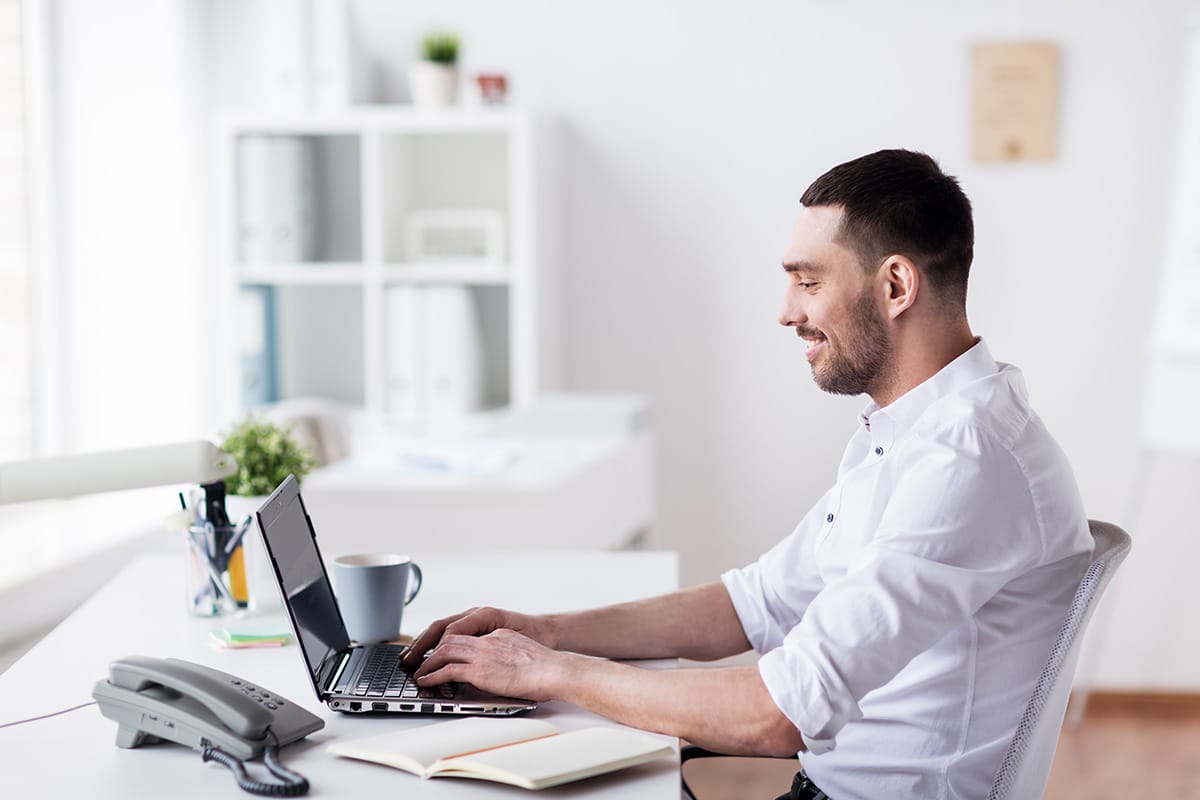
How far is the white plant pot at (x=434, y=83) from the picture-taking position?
340 cm

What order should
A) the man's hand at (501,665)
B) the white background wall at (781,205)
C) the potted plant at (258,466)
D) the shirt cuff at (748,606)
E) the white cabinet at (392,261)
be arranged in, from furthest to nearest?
1. the white background wall at (781,205)
2. the white cabinet at (392,261)
3. the potted plant at (258,466)
4. the shirt cuff at (748,606)
5. the man's hand at (501,665)

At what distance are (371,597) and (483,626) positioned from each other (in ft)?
0.44

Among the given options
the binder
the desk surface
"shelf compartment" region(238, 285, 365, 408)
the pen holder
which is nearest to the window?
"shelf compartment" region(238, 285, 365, 408)

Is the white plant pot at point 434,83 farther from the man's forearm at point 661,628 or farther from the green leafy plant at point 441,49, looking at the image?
the man's forearm at point 661,628

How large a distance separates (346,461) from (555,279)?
1099 mm

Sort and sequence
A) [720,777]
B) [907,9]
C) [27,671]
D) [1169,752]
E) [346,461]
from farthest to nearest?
[907,9] → [1169,752] → [720,777] → [346,461] → [27,671]

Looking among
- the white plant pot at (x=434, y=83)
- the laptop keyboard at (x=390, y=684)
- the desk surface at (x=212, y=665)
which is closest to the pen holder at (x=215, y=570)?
the desk surface at (x=212, y=665)

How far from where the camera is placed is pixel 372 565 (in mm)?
1439

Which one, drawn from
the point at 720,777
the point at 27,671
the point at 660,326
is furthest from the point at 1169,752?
the point at 27,671

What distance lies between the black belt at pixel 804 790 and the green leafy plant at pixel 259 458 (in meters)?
0.75

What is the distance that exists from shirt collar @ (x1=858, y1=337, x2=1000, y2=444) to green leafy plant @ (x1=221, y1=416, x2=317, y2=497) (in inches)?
31.0

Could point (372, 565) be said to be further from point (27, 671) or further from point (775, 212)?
point (775, 212)

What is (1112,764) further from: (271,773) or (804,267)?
(271,773)

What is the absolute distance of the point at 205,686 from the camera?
1112mm
